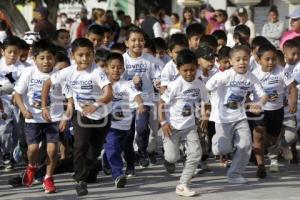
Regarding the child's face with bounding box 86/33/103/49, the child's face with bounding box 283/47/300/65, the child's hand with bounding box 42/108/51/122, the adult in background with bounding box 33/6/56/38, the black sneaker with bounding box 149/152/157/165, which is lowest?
the black sneaker with bounding box 149/152/157/165

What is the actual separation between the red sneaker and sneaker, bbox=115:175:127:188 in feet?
2.92

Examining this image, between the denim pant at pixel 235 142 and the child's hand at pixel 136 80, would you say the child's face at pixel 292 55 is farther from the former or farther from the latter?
the child's hand at pixel 136 80

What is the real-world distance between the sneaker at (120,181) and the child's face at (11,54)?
2.14m

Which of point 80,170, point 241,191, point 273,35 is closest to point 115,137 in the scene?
point 80,170

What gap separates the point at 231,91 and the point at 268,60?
78 centimetres

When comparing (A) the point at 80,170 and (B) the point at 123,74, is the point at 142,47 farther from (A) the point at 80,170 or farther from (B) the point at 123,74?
(A) the point at 80,170

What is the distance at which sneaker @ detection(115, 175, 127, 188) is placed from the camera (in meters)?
8.80

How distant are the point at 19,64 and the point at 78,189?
2.28m

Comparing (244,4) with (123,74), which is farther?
(244,4)

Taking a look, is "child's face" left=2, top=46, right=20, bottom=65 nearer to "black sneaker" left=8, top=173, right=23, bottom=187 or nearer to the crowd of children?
the crowd of children

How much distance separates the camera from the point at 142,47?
32.9 ft

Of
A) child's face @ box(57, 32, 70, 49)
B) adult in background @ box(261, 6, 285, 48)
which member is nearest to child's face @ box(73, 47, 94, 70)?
child's face @ box(57, 32, 70, 49)

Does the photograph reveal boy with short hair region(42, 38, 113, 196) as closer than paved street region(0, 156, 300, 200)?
No

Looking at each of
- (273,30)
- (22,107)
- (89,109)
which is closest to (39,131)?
(22,107)
